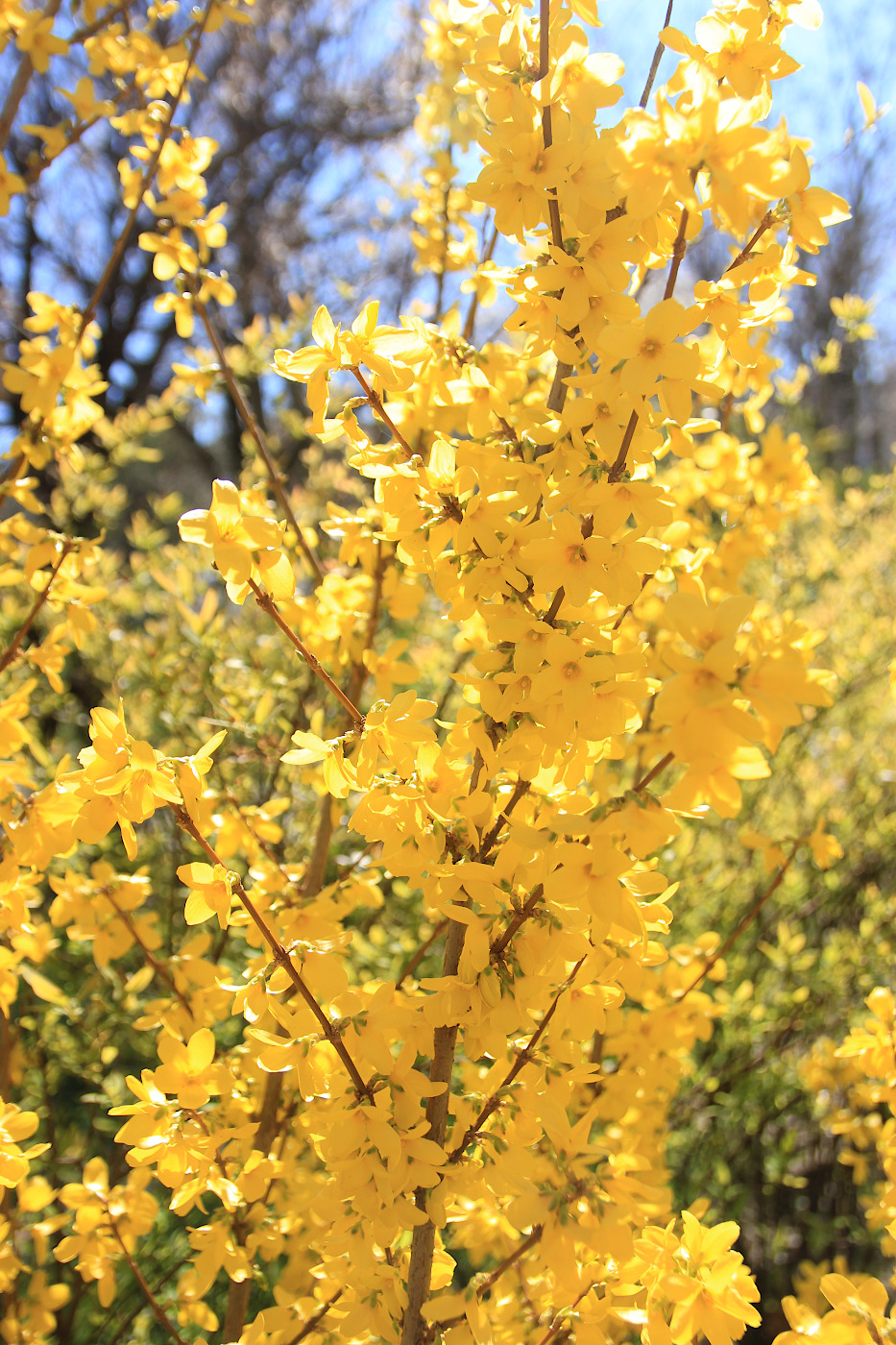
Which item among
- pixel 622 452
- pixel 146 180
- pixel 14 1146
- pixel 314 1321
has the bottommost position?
pixel 314 1321

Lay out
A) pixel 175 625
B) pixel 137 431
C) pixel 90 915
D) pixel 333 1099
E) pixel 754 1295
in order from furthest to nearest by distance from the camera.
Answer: pixel 137 431, pixel 175 625, pixel 90 915, pixel 333 1099, pixel 754 1295

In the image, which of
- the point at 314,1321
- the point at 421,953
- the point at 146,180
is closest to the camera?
the point at 314,1321

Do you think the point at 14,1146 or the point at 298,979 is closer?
the point at 298,979

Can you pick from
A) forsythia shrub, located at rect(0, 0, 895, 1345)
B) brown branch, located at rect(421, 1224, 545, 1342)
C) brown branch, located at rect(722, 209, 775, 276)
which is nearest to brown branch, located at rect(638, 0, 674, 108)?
forsythia shrub, located at rect(0, 0, 895, 1345)

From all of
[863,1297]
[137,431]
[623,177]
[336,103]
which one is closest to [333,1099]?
[863,1297]

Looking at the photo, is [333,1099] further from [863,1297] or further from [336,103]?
[336,103]

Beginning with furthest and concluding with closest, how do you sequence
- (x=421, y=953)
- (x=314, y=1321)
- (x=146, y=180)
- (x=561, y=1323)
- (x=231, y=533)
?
(x=146, y=180) < (x=421, y=953) < (x=314, y=1321) < (x=561, y=1323) < (x=231, y=533)

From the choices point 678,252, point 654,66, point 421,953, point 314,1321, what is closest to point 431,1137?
point 421,953

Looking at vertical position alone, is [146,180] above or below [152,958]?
above

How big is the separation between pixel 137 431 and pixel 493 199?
260 cm

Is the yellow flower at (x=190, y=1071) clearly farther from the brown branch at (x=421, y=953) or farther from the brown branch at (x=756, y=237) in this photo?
the brown branch at (x=756, y=237)

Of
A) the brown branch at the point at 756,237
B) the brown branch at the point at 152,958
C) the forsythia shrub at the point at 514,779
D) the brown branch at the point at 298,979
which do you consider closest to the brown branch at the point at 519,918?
the forsythia shrub at the point at 514,779

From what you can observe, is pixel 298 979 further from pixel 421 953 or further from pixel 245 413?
pixel 245 413

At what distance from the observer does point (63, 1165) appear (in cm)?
252
